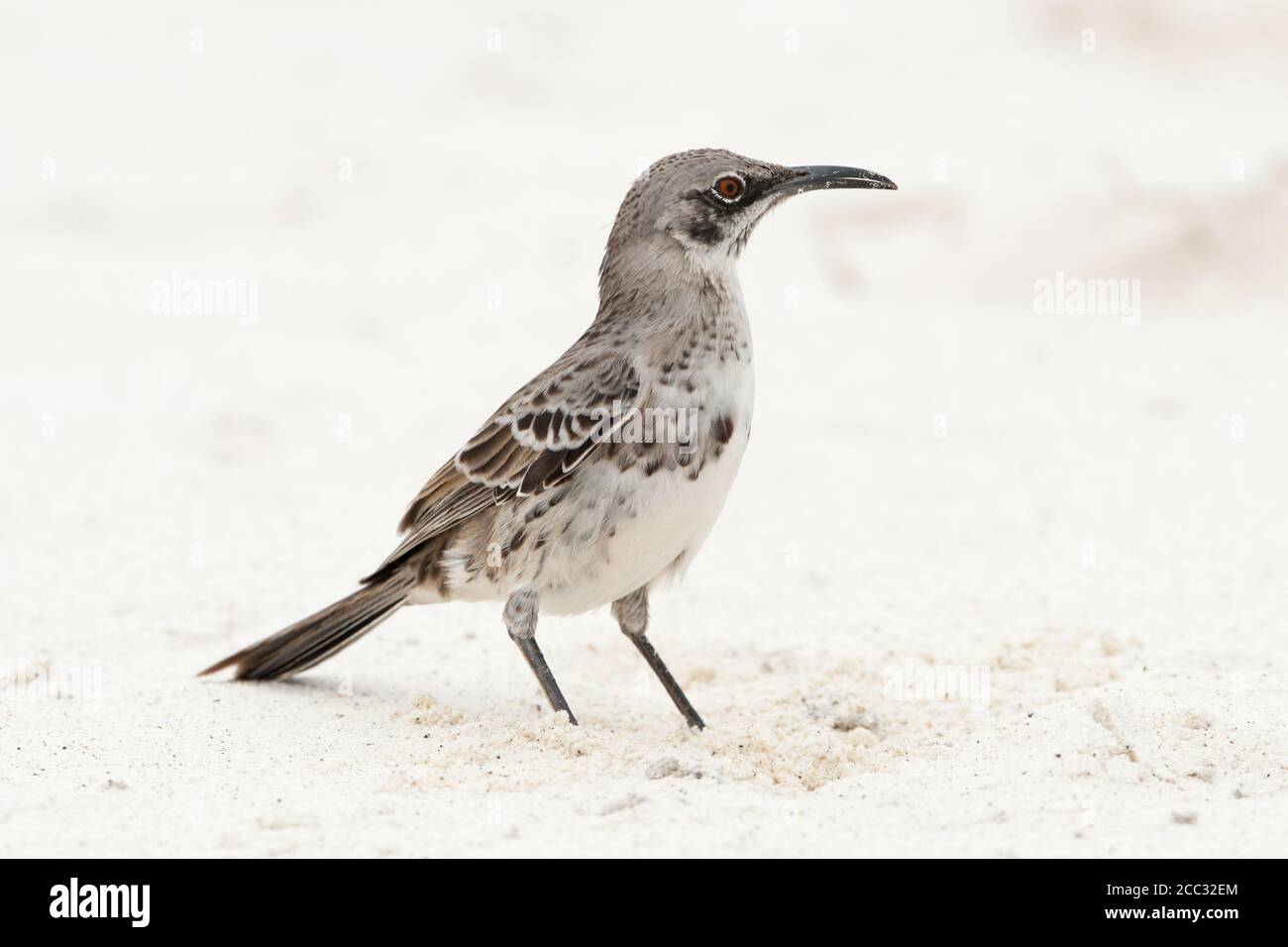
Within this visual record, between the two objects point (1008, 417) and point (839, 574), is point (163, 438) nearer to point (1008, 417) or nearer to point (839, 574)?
point (839, 574)

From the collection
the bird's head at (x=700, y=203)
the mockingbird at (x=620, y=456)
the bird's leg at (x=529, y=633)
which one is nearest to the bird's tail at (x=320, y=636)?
the mockingbird at (x=620, y=456)

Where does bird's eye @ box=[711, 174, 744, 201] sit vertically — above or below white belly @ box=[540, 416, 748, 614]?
above

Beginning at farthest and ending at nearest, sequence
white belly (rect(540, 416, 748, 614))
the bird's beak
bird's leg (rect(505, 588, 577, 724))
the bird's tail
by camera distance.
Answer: the bird's tail → the bird's beak → bird's leg (rect(505, 588, 577, 724)) → white belly (rect(540, 416, 748, 614))

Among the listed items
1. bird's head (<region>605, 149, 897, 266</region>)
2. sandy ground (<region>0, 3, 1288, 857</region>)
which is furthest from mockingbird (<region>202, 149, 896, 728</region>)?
sandy ground (<region>0, 3, 1288, 857</region>)

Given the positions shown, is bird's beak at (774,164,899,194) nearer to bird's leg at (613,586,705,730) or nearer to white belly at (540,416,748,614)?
white belly at (540,416,748,614)
